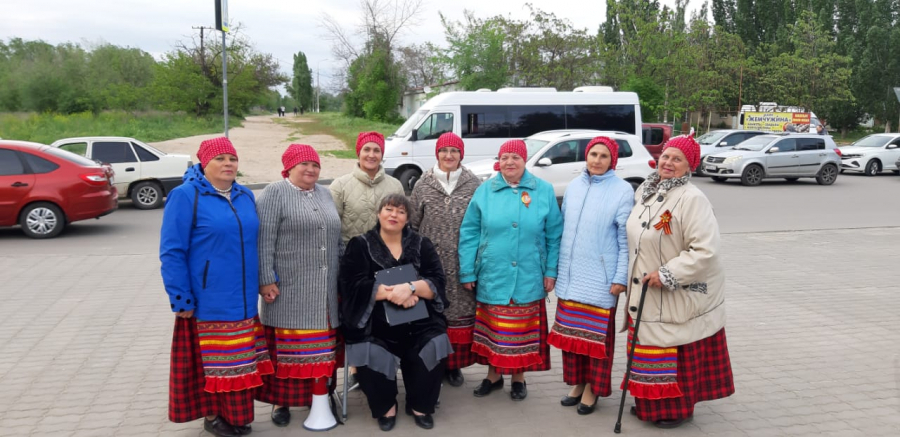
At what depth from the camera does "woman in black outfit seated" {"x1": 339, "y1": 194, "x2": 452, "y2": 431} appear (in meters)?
3.92

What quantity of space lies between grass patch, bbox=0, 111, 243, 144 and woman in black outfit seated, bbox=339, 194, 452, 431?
80.2ft

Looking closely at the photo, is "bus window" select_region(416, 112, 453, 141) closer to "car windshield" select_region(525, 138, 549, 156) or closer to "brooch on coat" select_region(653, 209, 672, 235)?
"car windshield" select_region(525, 138, 549, 156)

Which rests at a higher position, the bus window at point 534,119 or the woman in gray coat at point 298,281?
the bus window at point 534,119

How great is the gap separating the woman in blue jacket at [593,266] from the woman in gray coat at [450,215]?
627mm

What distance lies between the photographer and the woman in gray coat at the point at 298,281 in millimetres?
3824

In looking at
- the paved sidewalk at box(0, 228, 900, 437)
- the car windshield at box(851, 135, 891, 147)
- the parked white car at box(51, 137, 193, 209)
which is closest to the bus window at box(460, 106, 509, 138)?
the parked white car at box(51, 137, 193, 209)

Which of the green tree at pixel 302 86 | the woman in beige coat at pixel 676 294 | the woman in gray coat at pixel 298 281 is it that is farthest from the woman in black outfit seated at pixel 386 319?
the green tree at pixel 302 86

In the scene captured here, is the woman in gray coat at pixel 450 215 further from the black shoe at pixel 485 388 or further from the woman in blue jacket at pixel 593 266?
the woman in blue jacket at pixel 593 266

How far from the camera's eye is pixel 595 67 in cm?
3053

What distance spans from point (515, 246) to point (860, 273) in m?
6.33

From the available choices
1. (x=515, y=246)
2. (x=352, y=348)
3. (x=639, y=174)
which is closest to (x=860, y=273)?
(x=639, y=174)

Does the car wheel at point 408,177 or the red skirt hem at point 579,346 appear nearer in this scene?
the red skirt hem at point 579,346

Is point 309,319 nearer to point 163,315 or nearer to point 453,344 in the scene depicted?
point 453,344

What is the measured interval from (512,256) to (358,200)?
109 centimetres
